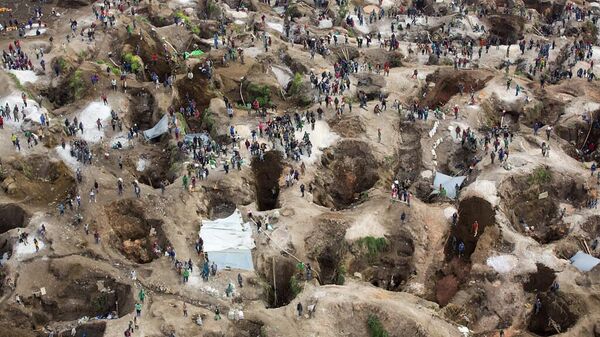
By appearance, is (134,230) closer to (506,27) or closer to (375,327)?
(375,327)

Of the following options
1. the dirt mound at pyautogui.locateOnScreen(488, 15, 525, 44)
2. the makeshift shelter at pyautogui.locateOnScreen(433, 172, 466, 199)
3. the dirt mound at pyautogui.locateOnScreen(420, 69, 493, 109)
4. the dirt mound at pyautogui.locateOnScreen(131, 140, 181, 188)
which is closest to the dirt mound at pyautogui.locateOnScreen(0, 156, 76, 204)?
the dirt mound at pyautogui.locateOnScreen(131, 140, 181, 188)

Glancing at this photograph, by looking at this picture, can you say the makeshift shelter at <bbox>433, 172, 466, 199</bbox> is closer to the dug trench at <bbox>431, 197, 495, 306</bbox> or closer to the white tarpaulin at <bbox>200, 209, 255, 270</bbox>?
the dug trench at <bbox>431, 197, 495, 306</bbox>

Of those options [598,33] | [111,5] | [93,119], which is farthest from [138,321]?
[598,33]

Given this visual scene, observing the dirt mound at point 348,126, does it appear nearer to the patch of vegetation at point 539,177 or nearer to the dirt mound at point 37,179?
the patch of vegetation at point 539,177

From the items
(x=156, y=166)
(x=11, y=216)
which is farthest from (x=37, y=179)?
(x=156, y=166)

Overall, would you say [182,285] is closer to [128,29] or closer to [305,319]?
[305,319]

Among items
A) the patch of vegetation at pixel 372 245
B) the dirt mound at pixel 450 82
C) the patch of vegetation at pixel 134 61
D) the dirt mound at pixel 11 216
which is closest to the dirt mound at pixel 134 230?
the dirt mound at pixel 11 216
